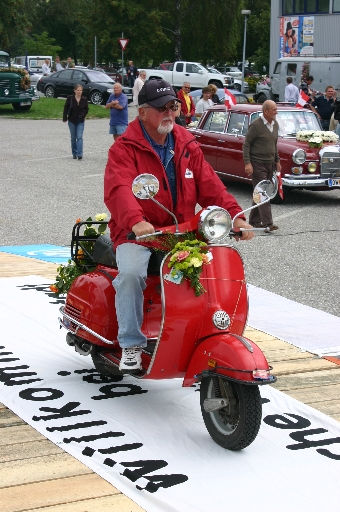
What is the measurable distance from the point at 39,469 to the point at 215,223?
1.49 m

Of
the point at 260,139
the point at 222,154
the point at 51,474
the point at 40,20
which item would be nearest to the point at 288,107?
the point at 222,154

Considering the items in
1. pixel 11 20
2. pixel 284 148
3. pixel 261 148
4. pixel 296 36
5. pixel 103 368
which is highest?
pixel 11 20

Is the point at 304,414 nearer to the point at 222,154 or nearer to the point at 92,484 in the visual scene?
the point at 92,484

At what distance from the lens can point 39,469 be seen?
13.7 feet

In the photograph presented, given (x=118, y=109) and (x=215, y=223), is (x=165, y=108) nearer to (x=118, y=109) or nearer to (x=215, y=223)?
(x=215, y=223)

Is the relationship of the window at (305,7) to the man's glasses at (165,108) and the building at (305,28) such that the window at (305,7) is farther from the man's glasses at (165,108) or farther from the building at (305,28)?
the man's glasses at (165,108)

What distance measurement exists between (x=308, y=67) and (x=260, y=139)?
2063cm

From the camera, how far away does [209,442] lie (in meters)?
4.53

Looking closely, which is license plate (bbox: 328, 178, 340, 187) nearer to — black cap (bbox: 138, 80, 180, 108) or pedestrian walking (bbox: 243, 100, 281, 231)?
pedestrian walking (bbox: 243, 100, 281, 231)

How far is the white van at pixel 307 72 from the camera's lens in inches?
1207

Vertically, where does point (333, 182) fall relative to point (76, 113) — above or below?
below

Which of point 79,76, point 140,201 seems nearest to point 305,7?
point 79,76

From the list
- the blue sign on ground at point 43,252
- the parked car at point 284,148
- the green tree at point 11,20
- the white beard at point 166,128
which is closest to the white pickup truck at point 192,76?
the green tree at point 11,20

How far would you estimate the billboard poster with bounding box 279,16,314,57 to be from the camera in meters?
43.3
